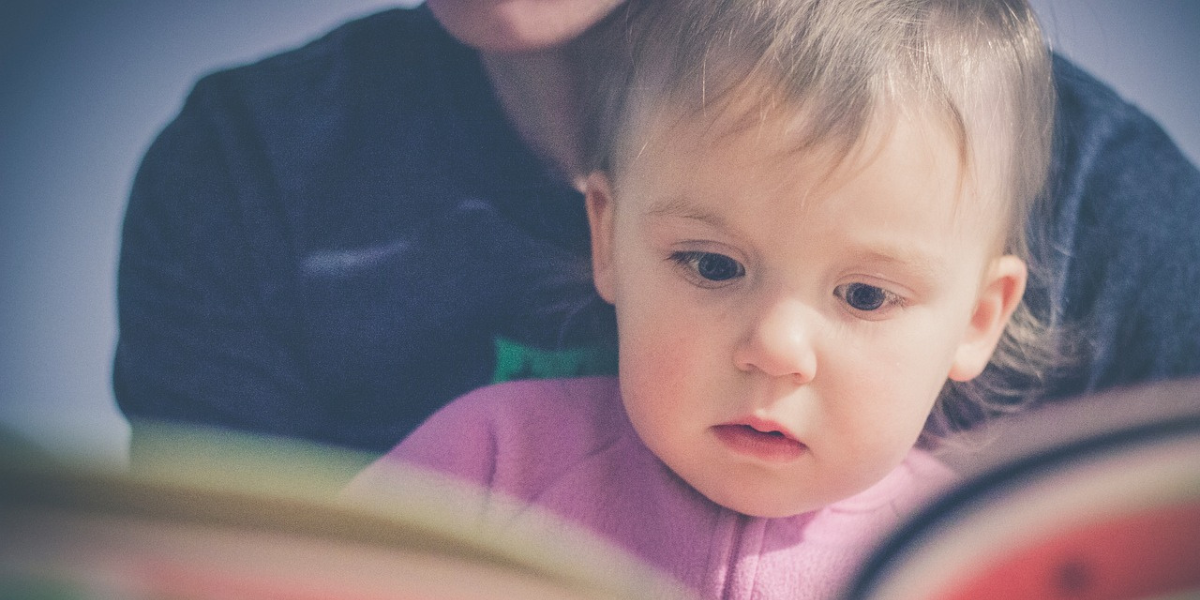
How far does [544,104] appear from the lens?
0.82 metres

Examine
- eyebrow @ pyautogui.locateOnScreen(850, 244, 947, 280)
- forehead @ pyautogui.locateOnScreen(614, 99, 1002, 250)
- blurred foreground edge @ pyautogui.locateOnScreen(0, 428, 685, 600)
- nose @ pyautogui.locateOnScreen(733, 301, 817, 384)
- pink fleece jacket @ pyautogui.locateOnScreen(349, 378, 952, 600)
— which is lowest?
blurred foreground edge @ pyautogui.locateOnScreen(0, 428, 685, 600)

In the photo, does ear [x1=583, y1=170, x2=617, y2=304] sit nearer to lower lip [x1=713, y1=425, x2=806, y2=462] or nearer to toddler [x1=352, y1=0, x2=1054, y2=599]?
toddler [x1=352, y1=0, x2=1054, y2=599]

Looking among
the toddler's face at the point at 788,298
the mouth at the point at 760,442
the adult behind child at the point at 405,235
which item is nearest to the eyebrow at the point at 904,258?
the toddler's face at the point at 788,298

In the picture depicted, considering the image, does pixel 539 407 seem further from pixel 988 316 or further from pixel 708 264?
pixel 988 316

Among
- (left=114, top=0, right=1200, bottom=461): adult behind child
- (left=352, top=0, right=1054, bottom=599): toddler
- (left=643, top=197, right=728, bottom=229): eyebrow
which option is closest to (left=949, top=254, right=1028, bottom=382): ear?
(left=352, top=0, right=1054, bottom=599): toddler

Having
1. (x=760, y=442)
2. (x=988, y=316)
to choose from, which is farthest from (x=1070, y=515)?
(x=760, y=442)

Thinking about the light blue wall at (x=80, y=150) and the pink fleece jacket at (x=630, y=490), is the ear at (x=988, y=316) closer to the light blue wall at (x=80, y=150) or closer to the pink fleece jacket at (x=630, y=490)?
the pink fleece jacket at (x=630, y=490)

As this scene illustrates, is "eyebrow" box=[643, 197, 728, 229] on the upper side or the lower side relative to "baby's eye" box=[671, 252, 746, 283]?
upper

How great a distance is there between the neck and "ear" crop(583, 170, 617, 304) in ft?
0.18

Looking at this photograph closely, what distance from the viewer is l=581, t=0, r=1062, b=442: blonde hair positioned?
614 millimetres

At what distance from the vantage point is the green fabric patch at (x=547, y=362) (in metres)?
0.83

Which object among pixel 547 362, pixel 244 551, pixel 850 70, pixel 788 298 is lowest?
pixel 244 551

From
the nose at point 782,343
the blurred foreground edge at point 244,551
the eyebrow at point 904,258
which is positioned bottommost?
the blurred foreground edge at point 244,551

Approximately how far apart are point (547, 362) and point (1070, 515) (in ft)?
1.35
